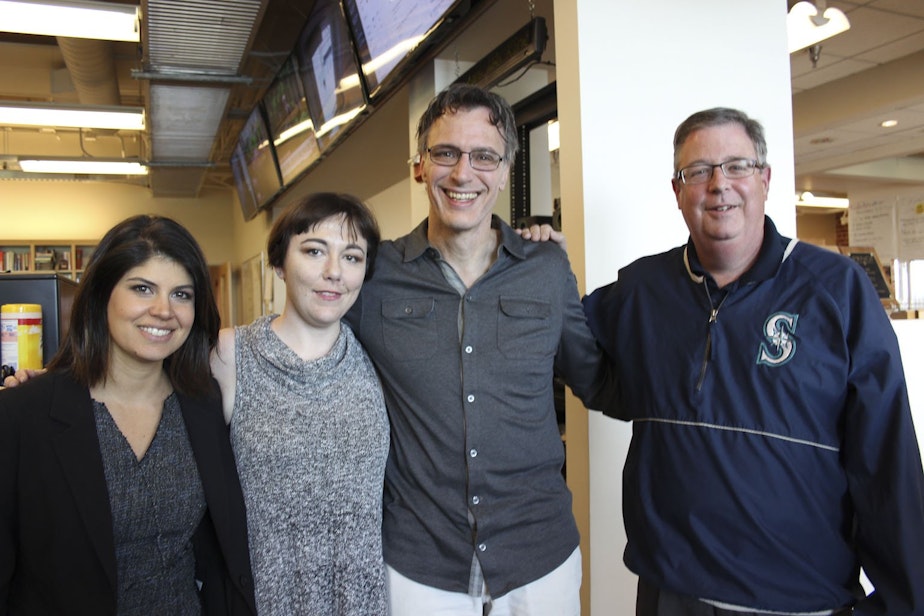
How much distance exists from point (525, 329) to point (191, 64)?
380 centimetres

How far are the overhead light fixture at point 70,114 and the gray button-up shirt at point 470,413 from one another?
4.46 metres

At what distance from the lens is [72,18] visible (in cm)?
360

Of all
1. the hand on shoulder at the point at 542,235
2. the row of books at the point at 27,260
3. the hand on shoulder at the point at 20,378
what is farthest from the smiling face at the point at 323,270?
the row of books at the point at 27,260

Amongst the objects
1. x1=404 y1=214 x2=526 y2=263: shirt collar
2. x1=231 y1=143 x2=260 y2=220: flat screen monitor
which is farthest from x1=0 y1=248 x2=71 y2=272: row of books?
x1=404 y1=214 x2=526 y2=263: shirt collar

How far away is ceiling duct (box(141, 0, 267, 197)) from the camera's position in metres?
3.78

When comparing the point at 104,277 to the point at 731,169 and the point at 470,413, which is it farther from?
the point at 731,169

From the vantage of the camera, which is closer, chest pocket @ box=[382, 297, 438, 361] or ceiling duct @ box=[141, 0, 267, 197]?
chest pocket @ box=[382, 297, 438, 361]

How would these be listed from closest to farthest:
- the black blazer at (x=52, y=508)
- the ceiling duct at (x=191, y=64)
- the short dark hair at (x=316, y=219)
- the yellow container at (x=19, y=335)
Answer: the black blazer at (x=52, y=508) → the short dark hair at (x=316, y=219) → the yellow container at (x=19, y=335) → the ceiling duct at (x=191, y=64)

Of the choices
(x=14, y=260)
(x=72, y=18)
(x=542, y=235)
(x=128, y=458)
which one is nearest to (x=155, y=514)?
(x=128, y=458)

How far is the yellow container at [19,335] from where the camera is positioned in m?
1.93

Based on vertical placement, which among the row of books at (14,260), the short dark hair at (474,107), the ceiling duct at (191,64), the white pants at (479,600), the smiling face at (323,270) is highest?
the ceiling duct at (191,64)

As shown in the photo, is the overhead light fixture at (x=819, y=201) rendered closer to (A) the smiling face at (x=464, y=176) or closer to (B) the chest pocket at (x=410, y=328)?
(A) the smiling face at (x=464, y=176)

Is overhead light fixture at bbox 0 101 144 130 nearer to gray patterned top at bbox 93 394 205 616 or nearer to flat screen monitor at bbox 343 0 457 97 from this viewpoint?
flat screen monitor at bbox 343 0 457 97

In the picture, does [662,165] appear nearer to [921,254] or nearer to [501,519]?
[501,519]
